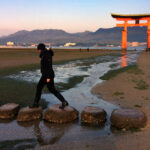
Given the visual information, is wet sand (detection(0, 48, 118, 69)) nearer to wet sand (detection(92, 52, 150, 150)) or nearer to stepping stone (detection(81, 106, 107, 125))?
wet sand (detection(92, 52, 150, 150))

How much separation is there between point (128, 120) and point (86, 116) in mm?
986

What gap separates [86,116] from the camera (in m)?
4.40

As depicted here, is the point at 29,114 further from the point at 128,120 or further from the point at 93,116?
the point at 128,120

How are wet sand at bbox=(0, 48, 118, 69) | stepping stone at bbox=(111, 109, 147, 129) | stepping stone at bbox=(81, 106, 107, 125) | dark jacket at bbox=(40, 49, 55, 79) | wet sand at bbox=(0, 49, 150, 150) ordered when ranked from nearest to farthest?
wet sand at bbox=(0, 49, 150, 150) < stepping stone at bbox=(111, 109, 147, 129) < stepping stone at bbox=(81, 106, 107, 125) < dark jacket at bbox=(40, 49, 55, 79) < wet sand at bbox=(0, 48, 118, 69)

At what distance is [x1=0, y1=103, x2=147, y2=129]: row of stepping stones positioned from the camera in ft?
13.2

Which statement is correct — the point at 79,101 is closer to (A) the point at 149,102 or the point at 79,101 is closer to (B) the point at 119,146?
(A) the point at 149,102

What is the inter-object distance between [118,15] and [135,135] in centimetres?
4771

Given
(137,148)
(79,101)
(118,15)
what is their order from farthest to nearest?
(118,15), (79,101), (137,148)

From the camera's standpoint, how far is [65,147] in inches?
126

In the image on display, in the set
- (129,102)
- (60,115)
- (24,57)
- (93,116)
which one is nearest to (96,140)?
(93,116)

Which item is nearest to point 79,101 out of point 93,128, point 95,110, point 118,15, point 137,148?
point 95,110

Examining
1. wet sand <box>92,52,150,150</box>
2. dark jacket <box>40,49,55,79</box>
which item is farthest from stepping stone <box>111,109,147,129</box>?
dark jacket <box>40,49,55,79</box>

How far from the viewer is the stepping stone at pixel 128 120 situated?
156 inches

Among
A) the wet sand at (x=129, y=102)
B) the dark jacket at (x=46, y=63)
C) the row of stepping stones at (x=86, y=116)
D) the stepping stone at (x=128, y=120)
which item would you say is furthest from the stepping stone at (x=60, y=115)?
the wet sand at (x=129, y=102)
